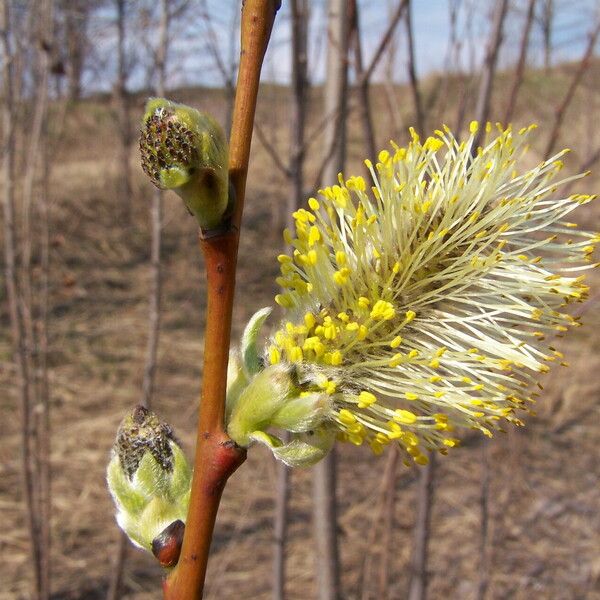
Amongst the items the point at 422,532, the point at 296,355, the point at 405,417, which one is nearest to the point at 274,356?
the point at 296,355

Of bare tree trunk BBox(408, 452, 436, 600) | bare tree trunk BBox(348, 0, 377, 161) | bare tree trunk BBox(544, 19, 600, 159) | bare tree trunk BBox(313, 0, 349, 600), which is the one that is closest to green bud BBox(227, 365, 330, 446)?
bare tree trunk BBox(313, 0, 349, 600)

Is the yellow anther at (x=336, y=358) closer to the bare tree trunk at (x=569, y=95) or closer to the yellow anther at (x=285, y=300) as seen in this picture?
the yellow anther at (x=285, y=300)

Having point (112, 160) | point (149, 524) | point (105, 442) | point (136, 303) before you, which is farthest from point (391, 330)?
point (112, 160)

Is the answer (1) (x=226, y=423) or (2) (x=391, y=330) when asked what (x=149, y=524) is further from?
(2) (x=391, y=330)

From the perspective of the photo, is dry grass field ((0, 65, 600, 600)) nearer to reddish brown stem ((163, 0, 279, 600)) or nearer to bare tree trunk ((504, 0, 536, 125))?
bare tree trunk ((504, 0, 536, 125))

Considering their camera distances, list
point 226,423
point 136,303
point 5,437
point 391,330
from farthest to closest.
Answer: point 136,303
point 5,437
point 391,330
point 226,423

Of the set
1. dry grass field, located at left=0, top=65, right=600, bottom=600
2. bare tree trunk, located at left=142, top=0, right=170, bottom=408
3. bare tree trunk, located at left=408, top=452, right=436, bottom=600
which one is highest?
bare tree trunk, located at left=142, top=0, right=170, bottom=408
